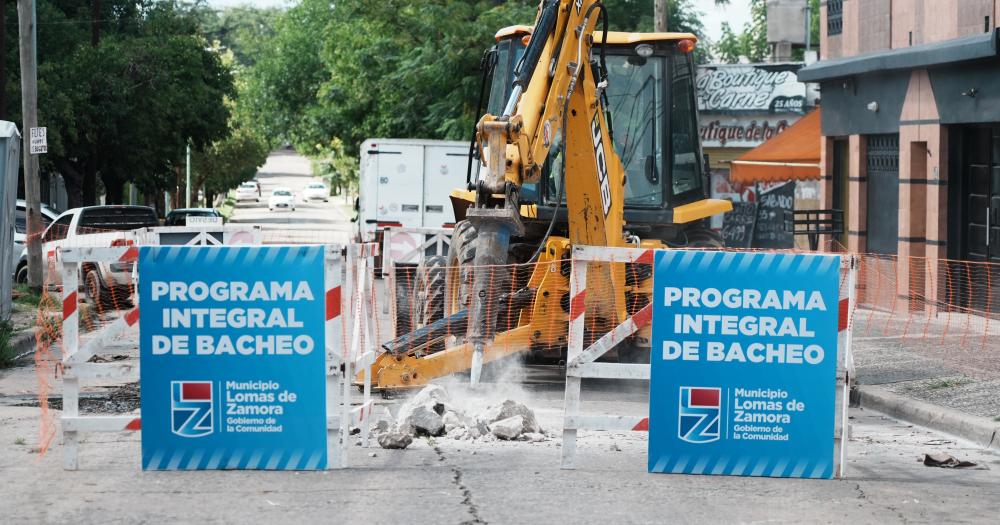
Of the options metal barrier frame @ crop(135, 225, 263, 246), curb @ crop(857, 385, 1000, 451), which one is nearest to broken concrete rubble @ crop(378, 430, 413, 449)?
curb @ crop(857, 385, 1000, 451)

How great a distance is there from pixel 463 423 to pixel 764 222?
1094 inches

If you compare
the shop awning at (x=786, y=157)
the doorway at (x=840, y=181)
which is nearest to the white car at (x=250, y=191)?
the shop awning at (x=786, y=157)

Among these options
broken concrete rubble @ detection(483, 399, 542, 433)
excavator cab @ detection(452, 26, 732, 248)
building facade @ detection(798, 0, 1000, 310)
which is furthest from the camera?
building facade @ detection(798, 0, 1000, 310)

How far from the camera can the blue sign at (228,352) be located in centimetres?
840

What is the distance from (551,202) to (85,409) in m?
4.97

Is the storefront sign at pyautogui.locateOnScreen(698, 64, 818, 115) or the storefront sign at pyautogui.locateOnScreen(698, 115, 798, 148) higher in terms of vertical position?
the storefront sign at pyautogui.locateOnScreen(698, 64, 818, 115)

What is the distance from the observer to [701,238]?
49.0ft

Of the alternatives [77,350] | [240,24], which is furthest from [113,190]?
[240,24]

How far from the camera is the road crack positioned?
286 inches

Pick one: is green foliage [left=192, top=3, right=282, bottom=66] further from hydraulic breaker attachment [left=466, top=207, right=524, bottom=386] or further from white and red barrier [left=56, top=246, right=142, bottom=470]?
white and red barrier [left=56, top=246, right=142, bottom=470]

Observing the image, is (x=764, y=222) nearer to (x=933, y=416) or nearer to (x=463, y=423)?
(x=933, y=416)

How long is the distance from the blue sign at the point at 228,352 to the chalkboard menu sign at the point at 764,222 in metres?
28.3

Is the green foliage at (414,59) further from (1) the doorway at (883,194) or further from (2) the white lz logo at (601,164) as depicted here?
(2) the white lz logo at (601,164)

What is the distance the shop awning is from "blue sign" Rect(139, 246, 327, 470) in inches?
792
